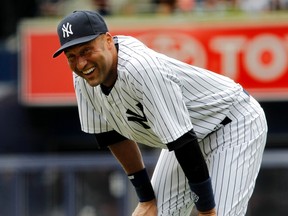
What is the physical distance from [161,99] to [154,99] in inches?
1.2

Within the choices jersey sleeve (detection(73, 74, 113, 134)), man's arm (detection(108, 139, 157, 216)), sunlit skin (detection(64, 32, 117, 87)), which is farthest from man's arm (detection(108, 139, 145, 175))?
sunlit skin (detection(64, 32, 117, 87))

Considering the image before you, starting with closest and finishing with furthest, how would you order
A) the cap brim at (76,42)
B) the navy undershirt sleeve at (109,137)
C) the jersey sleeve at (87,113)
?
the cap brim at (76,42), the jersey sleeve at (87,113), the navy undershirt sleeve at (109,137)

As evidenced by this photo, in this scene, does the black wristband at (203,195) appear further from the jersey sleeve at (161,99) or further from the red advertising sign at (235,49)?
the red advertising sign at (235,49)

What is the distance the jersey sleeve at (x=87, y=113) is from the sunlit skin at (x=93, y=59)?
0.98 feet

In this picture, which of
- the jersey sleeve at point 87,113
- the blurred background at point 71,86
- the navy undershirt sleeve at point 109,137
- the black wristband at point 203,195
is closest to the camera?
the black wristband at point 203,195

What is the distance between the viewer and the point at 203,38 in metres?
12.5

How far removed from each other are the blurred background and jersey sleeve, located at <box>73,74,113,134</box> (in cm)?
500

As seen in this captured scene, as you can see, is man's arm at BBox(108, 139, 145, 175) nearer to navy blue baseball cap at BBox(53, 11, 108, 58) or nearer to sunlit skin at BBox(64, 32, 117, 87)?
sunlit skin at BBox(64, 32, 117, 87)

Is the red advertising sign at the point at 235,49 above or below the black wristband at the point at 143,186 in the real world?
below

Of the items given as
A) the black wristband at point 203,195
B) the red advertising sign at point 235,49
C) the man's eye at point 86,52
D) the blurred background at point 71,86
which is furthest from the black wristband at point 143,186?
the red advertising sign at point 235,49

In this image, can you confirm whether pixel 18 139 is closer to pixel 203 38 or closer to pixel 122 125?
pixel 203 38

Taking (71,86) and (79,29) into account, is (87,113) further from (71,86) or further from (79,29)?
(71,86)

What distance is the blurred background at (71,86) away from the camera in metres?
10.2

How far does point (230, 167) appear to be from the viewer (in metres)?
4.96
